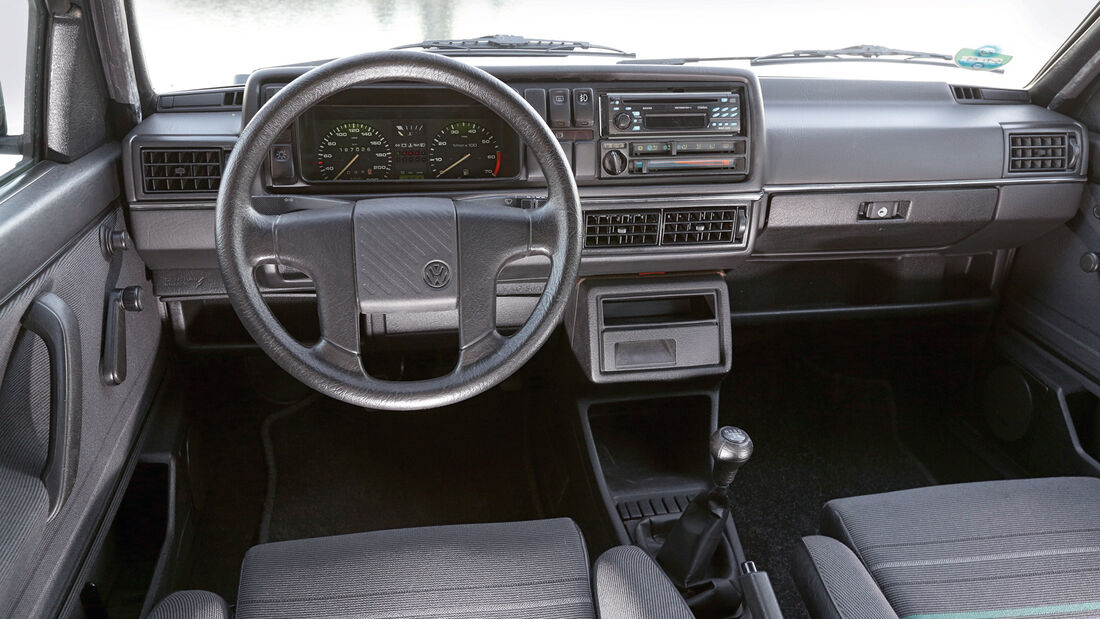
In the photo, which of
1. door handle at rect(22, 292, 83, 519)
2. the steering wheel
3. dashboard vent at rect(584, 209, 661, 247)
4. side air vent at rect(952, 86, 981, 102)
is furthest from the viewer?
side air vent at rect(952, 86, 981, 102)

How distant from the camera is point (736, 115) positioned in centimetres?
196

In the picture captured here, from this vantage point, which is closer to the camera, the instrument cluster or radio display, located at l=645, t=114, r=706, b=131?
the instrument cluster

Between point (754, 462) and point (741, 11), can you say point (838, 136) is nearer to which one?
point (741, 11)

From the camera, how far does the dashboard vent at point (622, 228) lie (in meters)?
1.98

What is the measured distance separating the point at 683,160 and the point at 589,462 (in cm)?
82

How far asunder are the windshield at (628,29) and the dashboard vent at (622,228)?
1.41ft

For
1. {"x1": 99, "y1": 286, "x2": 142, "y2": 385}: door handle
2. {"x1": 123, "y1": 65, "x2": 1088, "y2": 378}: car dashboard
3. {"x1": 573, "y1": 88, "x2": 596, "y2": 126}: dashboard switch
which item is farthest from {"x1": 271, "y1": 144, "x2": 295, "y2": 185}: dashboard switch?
{"x1": 573, "y1": 88, "x2": 596, "y2": 126}: dashboard switch

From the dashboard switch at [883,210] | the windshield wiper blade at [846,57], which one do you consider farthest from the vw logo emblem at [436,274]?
the dashboard switch at [883,210]

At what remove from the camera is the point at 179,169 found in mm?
1856

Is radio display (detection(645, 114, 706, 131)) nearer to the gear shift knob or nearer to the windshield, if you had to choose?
the windshield

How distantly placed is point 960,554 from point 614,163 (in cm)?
108

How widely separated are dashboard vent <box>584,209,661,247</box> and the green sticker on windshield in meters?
1.11

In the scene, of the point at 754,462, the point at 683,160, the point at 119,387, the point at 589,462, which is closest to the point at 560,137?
the point at 683,160

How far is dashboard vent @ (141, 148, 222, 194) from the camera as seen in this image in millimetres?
1853
